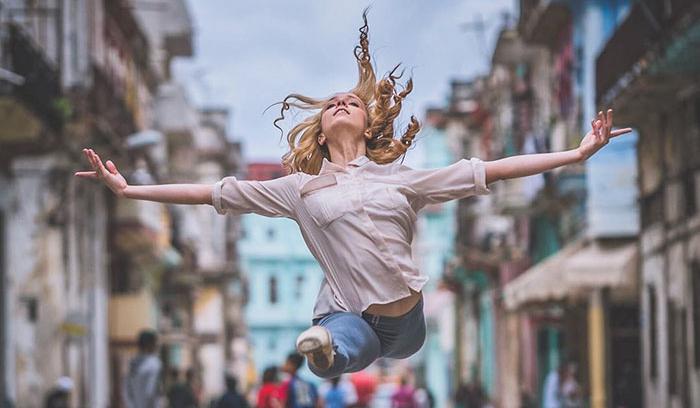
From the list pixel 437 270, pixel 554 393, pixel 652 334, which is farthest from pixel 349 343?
pixel 437 270

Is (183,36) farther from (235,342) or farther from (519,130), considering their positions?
(235,342)

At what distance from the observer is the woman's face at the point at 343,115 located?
812cm

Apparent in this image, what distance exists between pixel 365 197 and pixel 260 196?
0.49m

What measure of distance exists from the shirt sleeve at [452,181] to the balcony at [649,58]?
41.5 feet

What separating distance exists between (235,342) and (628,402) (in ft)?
202

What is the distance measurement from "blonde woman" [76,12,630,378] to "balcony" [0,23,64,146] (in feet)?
55.2

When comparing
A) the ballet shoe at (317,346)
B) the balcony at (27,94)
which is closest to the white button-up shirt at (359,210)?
the ballet shoe at (317,346)

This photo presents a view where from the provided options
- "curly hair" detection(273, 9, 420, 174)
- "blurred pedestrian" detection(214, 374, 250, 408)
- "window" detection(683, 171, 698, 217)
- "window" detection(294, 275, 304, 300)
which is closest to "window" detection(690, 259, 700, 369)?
"window" detection(683, 171, 698, 217)

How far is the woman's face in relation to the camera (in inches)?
320

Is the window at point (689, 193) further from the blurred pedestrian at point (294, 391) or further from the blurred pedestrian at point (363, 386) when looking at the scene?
the blurred pedestrian at point (363, 386)

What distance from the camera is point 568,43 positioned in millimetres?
41188

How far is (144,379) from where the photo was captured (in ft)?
57.0

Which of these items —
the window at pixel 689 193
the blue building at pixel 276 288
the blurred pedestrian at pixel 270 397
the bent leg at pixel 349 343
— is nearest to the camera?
the bent leg at pixel 349 343

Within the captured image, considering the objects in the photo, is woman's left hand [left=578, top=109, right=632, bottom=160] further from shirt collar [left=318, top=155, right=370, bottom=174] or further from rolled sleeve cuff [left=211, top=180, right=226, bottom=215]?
rolled sleeve cuff [left=211, top=180, right=226, bottom=215]
